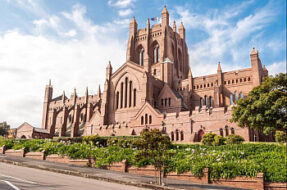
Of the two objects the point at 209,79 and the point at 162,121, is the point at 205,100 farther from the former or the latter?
the point at 162,121

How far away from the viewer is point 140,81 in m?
48.2

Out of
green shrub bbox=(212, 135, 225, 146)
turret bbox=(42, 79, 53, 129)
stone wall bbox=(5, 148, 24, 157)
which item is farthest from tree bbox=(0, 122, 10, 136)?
green shrub bbox=(212, 135, 225, 146)

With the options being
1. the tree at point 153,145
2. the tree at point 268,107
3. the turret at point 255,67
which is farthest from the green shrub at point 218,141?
the turret at point 255,67

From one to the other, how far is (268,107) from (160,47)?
36568mm

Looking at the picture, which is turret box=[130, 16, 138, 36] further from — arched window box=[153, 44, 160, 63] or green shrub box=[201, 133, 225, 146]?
green shrub box=[201, 133, 225, 146]

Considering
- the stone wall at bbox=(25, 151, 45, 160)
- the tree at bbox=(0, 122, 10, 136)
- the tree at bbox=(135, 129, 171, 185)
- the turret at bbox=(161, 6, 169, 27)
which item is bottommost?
the stone wall at bbox=(25, 151, 45, 160)

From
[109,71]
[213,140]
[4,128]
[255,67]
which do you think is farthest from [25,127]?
[255,67]

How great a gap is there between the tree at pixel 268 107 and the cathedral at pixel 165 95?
7693 mm

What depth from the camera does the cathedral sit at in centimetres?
3625

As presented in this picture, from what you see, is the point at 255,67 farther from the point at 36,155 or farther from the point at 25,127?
the point at 25,127

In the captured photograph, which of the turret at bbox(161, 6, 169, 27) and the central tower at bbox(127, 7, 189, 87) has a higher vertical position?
the turret at bbox(161, 6, 169, 27)

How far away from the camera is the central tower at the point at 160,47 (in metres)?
56.0

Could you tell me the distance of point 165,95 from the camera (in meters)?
47.2

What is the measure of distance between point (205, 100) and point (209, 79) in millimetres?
4093
